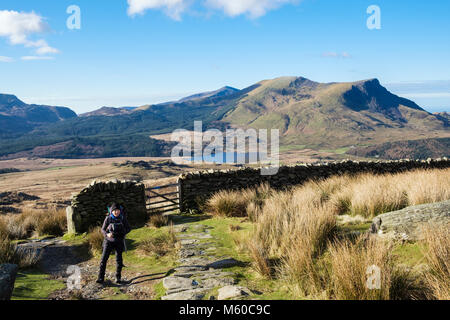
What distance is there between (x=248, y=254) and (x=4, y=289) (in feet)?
13.8

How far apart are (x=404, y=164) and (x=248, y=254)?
13.3 metres

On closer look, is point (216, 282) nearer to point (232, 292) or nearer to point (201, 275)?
point (201, 275)

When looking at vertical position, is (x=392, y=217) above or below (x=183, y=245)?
above

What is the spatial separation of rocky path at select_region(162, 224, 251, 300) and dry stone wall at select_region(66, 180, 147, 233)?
3838 millimetres

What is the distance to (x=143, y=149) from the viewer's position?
164000 mm

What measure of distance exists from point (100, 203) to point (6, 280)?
6.66 metres

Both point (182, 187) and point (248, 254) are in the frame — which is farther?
point (182, 187)

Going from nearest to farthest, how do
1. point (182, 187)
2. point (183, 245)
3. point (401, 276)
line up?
point (401, 276), point (183, 245), point (182, 187)

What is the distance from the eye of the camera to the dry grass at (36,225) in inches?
401

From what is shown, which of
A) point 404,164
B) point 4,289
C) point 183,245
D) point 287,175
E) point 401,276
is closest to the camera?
point 401,276

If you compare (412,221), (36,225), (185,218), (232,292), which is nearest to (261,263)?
(232,292)
